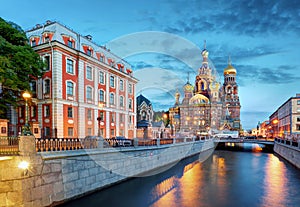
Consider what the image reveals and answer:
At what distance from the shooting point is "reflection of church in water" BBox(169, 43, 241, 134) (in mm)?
88750

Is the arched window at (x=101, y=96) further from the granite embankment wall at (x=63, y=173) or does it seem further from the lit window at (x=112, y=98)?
the granite embankment wall at (x=63, y=173)

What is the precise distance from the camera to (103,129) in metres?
32.0

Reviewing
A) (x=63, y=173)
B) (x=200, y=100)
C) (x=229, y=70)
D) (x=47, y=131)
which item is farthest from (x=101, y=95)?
(x=229, y=70)

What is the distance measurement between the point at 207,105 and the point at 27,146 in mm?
82840

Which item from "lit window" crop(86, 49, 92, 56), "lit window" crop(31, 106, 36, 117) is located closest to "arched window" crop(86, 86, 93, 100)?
"lit window" crop(86, 49, 92, 56)

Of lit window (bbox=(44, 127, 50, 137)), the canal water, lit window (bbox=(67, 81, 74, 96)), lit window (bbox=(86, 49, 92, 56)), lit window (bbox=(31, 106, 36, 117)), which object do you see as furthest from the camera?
lit window (bbox=(86, 49, 92, 56))

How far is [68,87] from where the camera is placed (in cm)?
2642

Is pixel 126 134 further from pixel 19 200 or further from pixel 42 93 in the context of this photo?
pixel 19 200

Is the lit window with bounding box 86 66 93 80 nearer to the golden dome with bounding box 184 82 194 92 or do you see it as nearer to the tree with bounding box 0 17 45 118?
the tree with bounding box 0 17 45 118

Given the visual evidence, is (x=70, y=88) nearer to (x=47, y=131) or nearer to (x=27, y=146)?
(x=47, y=131)

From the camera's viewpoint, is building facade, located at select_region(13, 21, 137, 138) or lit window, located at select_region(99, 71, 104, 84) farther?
lit window, located at select_region(99, 71, 104, 84)

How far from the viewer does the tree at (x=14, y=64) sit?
755 inches

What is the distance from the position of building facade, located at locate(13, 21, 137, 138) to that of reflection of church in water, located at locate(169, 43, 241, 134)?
5188 cm

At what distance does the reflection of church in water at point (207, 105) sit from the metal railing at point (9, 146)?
226 feet
